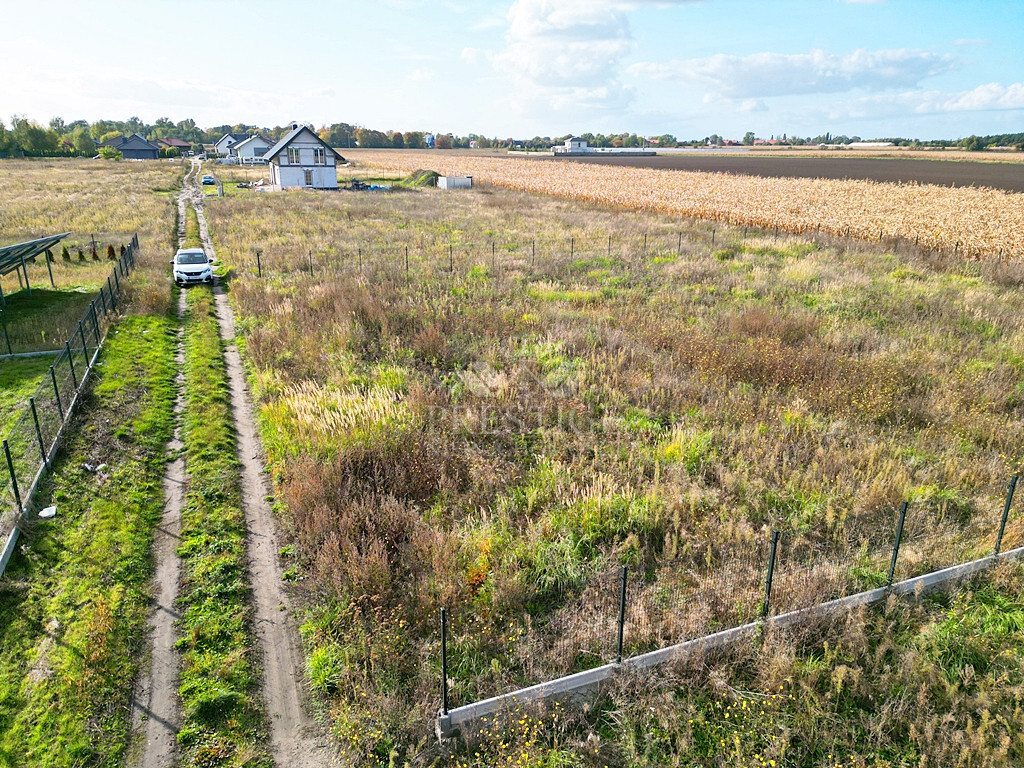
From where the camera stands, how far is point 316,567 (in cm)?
841

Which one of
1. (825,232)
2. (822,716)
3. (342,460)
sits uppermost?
(825,232)

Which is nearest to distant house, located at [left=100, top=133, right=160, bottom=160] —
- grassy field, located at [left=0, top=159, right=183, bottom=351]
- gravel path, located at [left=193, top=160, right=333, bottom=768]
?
grassy field, located at [left=0, top=159, right=183, bottom=351]

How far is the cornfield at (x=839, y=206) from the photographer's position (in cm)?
2988

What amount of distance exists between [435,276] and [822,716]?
64.0 feet

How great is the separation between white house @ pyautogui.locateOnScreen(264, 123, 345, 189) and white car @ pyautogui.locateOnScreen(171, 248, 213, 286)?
122 feet

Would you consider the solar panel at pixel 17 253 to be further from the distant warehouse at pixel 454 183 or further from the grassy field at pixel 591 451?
the distant warehouse at pixel 454 183

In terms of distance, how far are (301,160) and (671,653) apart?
6124cm

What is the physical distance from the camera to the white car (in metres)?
23.9

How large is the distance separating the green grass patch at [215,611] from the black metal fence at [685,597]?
7.00 feet

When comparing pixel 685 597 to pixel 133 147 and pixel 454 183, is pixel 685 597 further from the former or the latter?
pixel 133 147

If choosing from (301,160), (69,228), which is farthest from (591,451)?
(301,160)

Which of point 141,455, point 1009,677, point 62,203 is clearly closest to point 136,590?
point 141,455

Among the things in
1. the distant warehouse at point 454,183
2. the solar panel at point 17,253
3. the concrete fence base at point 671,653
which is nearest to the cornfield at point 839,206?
the distant warehouse at point 454,183

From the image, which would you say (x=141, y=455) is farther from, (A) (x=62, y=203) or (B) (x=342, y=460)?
(A) (x=62, y=203)
